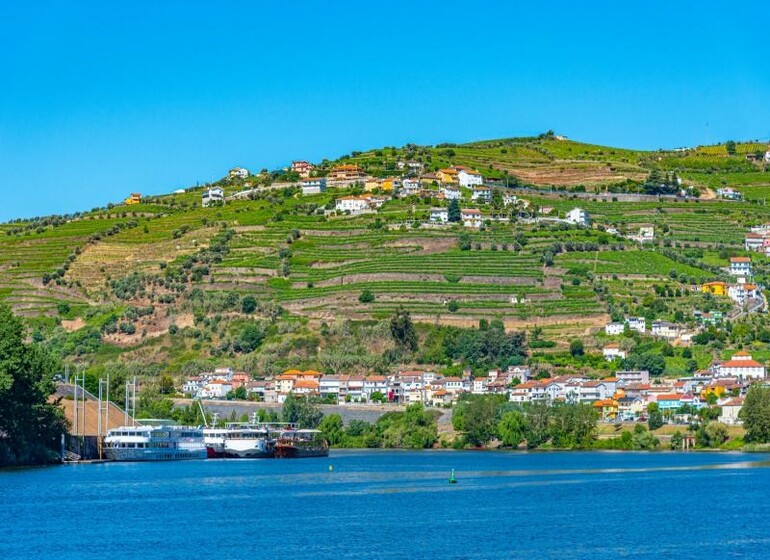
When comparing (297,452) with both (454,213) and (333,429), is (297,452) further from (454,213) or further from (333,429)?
(454,213)

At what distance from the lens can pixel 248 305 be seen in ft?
504

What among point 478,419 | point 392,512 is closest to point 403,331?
point 478,419

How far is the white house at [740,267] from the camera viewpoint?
165 meters

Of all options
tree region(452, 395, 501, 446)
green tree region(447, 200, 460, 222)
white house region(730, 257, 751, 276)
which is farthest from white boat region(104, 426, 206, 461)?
white house region(730, 257, 751, 276)

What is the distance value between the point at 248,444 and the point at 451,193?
80391mm

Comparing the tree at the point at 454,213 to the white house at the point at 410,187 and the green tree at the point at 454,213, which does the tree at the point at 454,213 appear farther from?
the white house at the point at 410,187

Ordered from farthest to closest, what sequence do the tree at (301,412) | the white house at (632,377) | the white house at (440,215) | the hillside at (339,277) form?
the white house at (440,215) < the hillside at (339,277) < the white house at (632,377) < the tree at (301,412)

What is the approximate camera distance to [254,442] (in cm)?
11575

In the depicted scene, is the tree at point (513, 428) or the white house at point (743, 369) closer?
the tree at point (513, 428)

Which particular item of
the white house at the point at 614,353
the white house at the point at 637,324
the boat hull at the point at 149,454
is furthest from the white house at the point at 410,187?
the boat hull at the point at 149,454

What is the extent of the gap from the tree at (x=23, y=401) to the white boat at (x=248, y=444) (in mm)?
21030

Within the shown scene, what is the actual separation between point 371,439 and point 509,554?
77120 mm

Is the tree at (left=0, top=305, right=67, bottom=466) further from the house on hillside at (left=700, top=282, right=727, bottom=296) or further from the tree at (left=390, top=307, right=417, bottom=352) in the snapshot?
the house on hillside at (left=700, top=282, right=727, bottom=296)

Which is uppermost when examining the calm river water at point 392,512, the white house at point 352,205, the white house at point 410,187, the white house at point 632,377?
the white house at point 410,187
